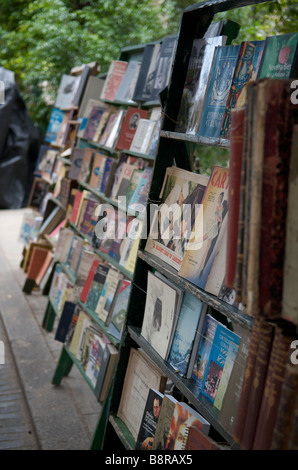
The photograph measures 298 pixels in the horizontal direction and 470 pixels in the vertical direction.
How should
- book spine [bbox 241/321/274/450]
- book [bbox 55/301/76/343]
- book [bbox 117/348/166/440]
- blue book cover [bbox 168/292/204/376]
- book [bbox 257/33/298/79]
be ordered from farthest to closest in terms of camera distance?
book [bbox 55/301/76/343], book [bbox 117/348/166/440], blue book cover [bbox 168/292/204/376], book [bbox 257/33/298/79], book spine [bbox 241/321/274/450]

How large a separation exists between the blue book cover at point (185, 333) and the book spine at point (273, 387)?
625mm

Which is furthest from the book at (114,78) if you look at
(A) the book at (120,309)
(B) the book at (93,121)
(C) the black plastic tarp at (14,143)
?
(C) the black plastic tarp at (14,143)

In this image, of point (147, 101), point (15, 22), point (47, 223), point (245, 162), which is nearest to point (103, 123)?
point (147, 101)

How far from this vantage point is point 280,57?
140 cm

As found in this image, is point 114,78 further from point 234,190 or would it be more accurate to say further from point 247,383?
point 247,383

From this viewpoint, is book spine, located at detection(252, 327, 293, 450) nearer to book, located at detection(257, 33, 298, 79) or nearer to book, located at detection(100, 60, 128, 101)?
book, located at detection(257, 33, 298, 79)

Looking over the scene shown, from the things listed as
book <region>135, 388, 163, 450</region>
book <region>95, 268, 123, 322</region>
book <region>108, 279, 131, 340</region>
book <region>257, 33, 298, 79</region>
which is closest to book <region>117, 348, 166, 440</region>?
book <region>135, 388, 163, 450</region>

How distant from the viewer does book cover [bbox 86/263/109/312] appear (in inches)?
118

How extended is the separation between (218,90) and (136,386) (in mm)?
1196

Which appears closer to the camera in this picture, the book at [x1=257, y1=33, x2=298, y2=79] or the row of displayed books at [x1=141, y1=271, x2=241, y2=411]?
the book at [x1=257, y1=33, x2=298, y2=79]

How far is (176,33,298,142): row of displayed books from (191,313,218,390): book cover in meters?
0.62

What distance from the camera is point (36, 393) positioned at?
320 centimetres

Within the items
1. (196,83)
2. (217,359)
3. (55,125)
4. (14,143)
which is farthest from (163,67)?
(14,143)
